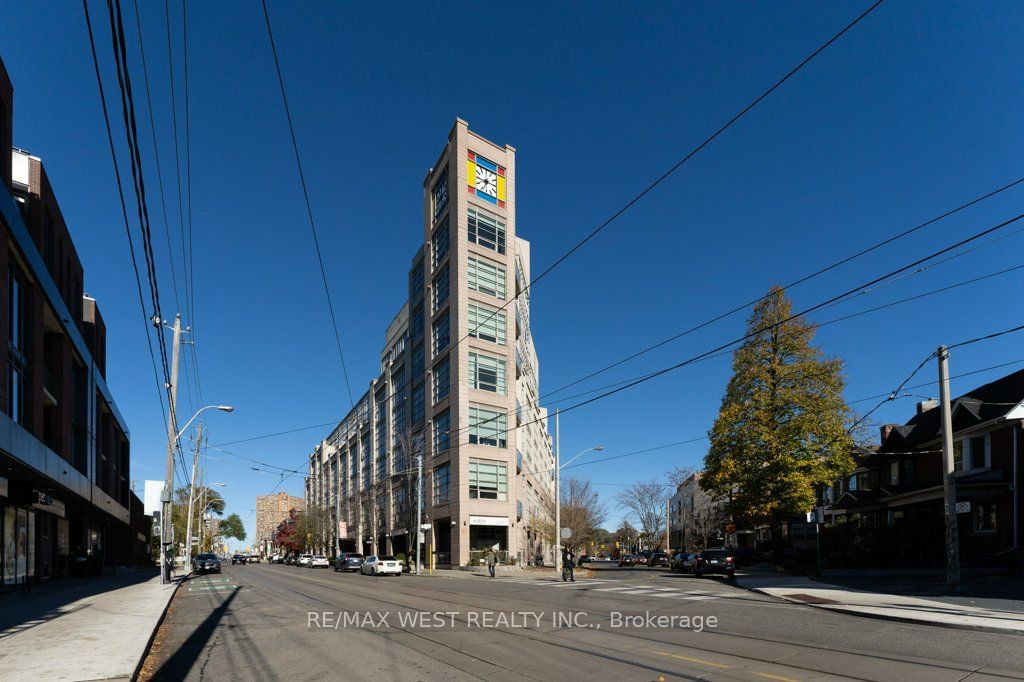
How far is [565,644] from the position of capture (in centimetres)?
1164

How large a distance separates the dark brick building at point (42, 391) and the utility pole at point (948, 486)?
1106 inches

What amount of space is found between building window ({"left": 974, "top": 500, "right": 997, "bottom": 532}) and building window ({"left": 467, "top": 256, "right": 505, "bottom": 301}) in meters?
35.9

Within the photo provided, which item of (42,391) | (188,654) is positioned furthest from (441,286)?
(188,654)

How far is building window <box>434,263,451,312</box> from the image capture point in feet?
193

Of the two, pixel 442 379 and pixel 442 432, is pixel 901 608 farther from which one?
pixel 442 379

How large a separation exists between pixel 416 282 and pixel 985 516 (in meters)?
49.8

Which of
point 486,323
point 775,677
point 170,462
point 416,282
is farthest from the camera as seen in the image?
point 416,282

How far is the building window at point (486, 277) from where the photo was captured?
2223 inches

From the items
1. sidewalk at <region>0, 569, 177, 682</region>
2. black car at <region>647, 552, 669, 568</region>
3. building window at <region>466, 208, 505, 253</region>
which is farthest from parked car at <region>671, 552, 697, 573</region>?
building window at <region>466, 208, 505, 253</region>

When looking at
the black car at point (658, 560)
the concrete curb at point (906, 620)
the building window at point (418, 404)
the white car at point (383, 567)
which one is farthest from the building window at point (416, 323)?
the concrete curb at point (906, 620)

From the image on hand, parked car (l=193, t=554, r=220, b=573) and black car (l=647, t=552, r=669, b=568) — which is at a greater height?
parked car (l=193, t=554, r=220, b=573)

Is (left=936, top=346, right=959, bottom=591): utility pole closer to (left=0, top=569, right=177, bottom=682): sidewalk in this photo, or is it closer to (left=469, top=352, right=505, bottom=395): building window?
(left=0, top=569, right=177, bottom=682): sidewalk

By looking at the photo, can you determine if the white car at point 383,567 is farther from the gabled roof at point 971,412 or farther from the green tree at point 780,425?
the gabled roof at point 971,412

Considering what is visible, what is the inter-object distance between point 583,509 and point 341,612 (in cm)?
5894
